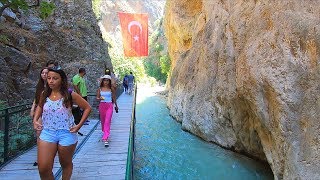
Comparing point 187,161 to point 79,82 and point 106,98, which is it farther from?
point 79,82

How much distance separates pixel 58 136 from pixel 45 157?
297 mm

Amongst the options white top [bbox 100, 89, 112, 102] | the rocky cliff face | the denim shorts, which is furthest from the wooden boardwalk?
the rocky cliff face

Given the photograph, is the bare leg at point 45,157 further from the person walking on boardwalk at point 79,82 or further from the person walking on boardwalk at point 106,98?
the person walking on boardwalk at point 79,82

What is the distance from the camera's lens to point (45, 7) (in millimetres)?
6758

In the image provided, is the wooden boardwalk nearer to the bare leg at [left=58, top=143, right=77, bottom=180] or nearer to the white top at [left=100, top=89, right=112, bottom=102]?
the white top at [left=100, top=89, right=112, bottom=102]

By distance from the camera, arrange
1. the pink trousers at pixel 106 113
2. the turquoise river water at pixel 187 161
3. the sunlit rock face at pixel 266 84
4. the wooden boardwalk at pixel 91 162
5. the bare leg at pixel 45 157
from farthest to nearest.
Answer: the turquoise river water at pixel 187 161 < the pink trousers at pixel 106 113 < the sunlit rock face at pixel 266 84 < the wooden boardwalk at pixel 91 162 < the bare leg at pixel 45 157

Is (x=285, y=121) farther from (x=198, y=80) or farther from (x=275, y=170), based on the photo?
(x=198, y=80)

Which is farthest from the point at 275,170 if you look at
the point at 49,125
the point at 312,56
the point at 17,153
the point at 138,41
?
the point at 138,41

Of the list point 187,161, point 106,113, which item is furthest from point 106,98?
point 187,161

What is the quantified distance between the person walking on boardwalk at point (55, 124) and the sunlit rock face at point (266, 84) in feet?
14.7

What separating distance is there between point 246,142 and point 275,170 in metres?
3.24

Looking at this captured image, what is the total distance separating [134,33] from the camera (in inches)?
1101

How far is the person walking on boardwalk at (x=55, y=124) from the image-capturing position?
3947mm

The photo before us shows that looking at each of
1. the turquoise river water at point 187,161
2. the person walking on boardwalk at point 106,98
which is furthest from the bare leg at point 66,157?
the turquoise river water at point 187,161
